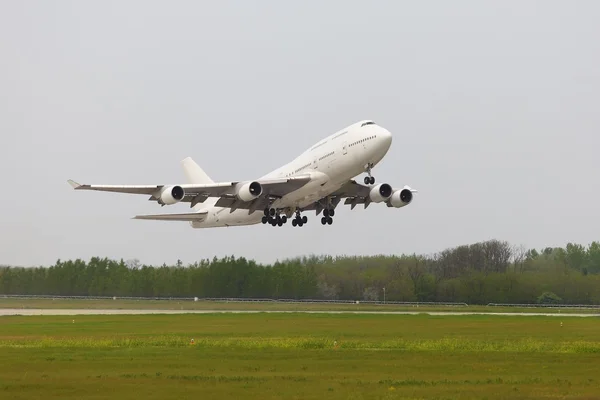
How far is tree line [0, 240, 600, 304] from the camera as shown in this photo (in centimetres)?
9712

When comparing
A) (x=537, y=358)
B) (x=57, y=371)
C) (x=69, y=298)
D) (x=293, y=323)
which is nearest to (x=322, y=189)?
(x=293, y=323)

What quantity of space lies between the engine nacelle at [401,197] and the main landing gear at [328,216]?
4.55 metres

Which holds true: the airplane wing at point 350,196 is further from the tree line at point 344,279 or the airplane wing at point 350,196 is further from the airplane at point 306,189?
the tree line at point 344,279

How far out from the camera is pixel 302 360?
1401 inches

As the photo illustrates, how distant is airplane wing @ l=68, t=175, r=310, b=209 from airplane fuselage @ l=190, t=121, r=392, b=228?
0.63m

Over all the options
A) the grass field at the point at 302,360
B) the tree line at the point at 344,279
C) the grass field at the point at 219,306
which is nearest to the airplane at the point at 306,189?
the grass field at the point at 302,360

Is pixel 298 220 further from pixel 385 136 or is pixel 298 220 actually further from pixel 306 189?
pixel 385 136

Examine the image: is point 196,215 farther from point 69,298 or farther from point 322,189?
point 69,298

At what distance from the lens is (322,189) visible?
186 feet

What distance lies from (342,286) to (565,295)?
2464 cm

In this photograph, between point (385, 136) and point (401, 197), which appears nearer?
point (385, 136)

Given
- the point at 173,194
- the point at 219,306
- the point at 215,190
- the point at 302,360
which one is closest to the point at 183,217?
the point at 215,190

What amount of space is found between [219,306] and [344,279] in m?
20.8

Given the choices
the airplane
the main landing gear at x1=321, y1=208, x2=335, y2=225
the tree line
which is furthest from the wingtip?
the tree line
